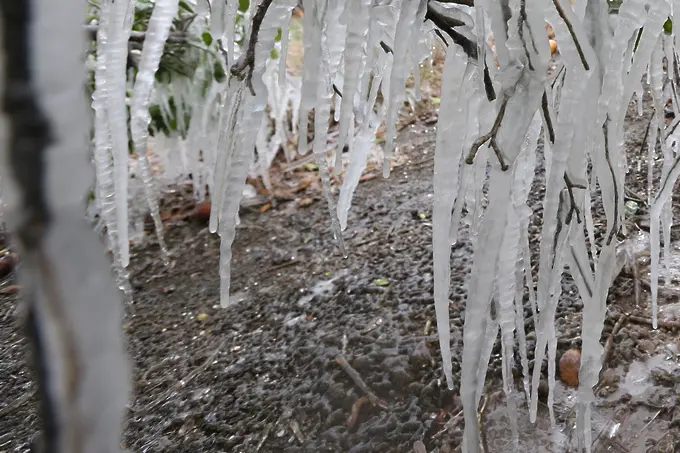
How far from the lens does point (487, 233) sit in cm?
44

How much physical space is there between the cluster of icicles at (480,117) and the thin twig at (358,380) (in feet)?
1.24

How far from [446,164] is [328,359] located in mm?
647

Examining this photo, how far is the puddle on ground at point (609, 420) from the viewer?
30.0 inches

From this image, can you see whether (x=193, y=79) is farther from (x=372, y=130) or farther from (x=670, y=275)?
(x=670, y=275)

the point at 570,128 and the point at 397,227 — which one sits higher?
the point at 570,128

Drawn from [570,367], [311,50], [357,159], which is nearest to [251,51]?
[311,50]

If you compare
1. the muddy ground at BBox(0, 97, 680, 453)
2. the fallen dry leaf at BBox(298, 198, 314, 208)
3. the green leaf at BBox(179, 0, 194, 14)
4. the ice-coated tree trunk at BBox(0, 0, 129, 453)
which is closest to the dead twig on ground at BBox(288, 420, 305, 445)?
the muddy ground at BBox(0, 97, 680, 453)

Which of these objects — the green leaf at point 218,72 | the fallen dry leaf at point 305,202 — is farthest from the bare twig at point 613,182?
the fallen dry leaf at point 305,202

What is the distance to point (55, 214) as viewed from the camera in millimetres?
123

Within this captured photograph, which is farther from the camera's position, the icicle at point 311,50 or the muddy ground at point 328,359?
the muddy ground at point 328,359

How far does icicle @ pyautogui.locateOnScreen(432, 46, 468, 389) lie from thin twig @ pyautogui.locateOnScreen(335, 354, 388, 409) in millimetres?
437

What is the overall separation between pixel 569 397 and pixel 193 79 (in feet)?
4.65

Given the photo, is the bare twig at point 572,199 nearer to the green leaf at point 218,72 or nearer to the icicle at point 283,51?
the icicle at point 283,51

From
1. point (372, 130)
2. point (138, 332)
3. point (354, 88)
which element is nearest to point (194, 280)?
point (138, 332)
